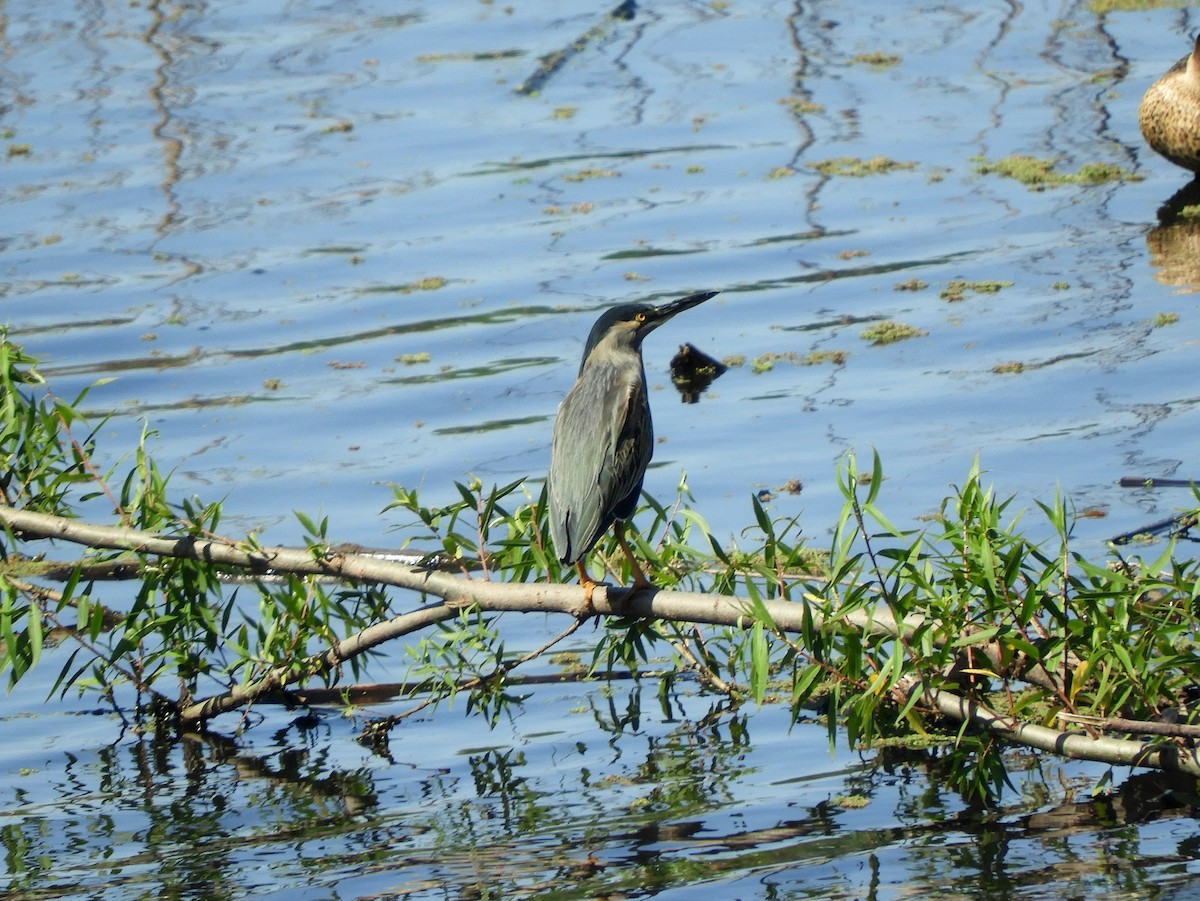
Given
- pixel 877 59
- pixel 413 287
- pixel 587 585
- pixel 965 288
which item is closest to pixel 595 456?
pixel 587 585

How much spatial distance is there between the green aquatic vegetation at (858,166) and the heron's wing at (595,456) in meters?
5.32

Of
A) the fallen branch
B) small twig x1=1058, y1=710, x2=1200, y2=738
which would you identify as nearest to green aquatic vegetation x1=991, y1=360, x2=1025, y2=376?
the fallen branch

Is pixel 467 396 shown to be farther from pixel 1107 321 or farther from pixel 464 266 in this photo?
pixel 1107 321

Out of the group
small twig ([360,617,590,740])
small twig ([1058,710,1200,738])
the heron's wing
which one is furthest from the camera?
small twig ([360,617,590,740])

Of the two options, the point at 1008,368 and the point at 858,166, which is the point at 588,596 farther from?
the point at 858,166

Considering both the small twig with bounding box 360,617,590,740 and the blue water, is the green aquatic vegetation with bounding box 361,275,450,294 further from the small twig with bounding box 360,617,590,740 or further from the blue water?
the small twig with bounding box 360,617,590,740

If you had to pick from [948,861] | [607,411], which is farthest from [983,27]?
[948,861]

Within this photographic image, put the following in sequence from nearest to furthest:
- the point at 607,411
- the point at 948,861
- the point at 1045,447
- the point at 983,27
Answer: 1. the point at 948,861
2. the point at 607,411
3. the point at 1045,447
4. the point at 983,27

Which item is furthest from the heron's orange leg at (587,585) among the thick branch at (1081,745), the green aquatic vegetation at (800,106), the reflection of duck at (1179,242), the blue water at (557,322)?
the green aquatic vegetation at (800,106)

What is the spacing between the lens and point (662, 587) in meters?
4.57

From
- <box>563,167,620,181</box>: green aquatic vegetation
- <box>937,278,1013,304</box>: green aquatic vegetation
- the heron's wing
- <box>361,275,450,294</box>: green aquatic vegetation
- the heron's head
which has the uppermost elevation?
<box>563,167,620,181</box>: green aquatic vegetation

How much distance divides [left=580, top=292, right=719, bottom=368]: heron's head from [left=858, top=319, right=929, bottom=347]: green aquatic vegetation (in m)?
2.71

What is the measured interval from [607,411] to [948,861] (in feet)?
5.20

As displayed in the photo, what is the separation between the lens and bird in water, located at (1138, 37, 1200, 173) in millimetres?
8734
